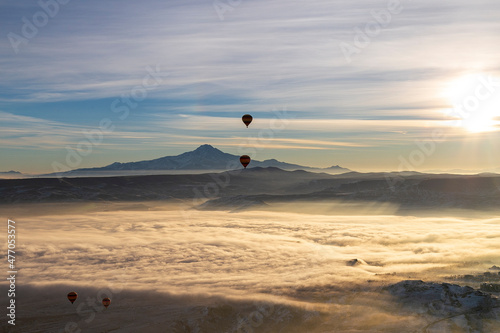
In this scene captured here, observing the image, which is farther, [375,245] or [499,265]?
[375,245]

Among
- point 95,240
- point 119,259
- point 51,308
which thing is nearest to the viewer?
point 51,308

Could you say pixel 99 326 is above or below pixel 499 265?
below

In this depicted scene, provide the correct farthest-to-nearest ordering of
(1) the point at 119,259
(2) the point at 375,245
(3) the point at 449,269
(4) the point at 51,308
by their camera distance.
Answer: (2) the point at 375,245 < (1) the point at 119,259 < (3) the point at 449,269 < (4) the point at 51,308

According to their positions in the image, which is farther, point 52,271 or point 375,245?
point 375,245

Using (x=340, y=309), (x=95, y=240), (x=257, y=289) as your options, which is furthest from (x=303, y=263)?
(x=95, y=240)

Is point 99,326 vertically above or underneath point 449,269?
underneath

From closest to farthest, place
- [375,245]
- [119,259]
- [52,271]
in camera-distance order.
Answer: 1. [52,271]
2. [119,259]
3. [375,245]

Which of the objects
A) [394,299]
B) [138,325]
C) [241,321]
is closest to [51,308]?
[138,325]

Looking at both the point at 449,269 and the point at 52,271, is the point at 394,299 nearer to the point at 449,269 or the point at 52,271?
the point at 449,269

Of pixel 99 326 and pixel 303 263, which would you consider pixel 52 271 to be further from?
pixel 303 263
